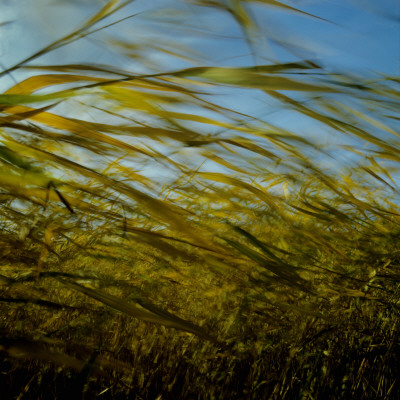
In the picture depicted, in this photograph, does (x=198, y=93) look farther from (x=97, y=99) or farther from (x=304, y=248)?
(x=304, y=248)

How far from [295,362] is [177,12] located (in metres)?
1.06

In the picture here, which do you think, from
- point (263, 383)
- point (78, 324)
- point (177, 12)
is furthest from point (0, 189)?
point (263, 383)

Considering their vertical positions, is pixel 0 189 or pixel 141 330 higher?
pixel 0 189

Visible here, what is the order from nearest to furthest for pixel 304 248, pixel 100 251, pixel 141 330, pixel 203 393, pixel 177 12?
1. pixel 177 12
2. pixel 100 251
3. pixel 304 248
4. pixel 203 393
5. pixel 141 330

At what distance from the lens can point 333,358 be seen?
42.1 inches

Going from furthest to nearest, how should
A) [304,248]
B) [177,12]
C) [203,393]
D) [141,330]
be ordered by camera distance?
[141,330]
[203,393]
[304,248]
[177,12]

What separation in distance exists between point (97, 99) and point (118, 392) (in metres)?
0.77

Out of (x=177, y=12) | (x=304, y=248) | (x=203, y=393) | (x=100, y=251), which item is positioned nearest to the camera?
(x=177, y=12)

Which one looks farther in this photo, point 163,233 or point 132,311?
point 163,233

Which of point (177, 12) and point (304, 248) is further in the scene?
point (304, 248)

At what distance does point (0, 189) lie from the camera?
33 centimetres

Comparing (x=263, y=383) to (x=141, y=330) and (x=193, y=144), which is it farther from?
(x=193, y=144)

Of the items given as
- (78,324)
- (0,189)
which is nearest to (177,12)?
(0,189)

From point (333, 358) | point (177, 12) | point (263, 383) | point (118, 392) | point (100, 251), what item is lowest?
point (118, 392)
